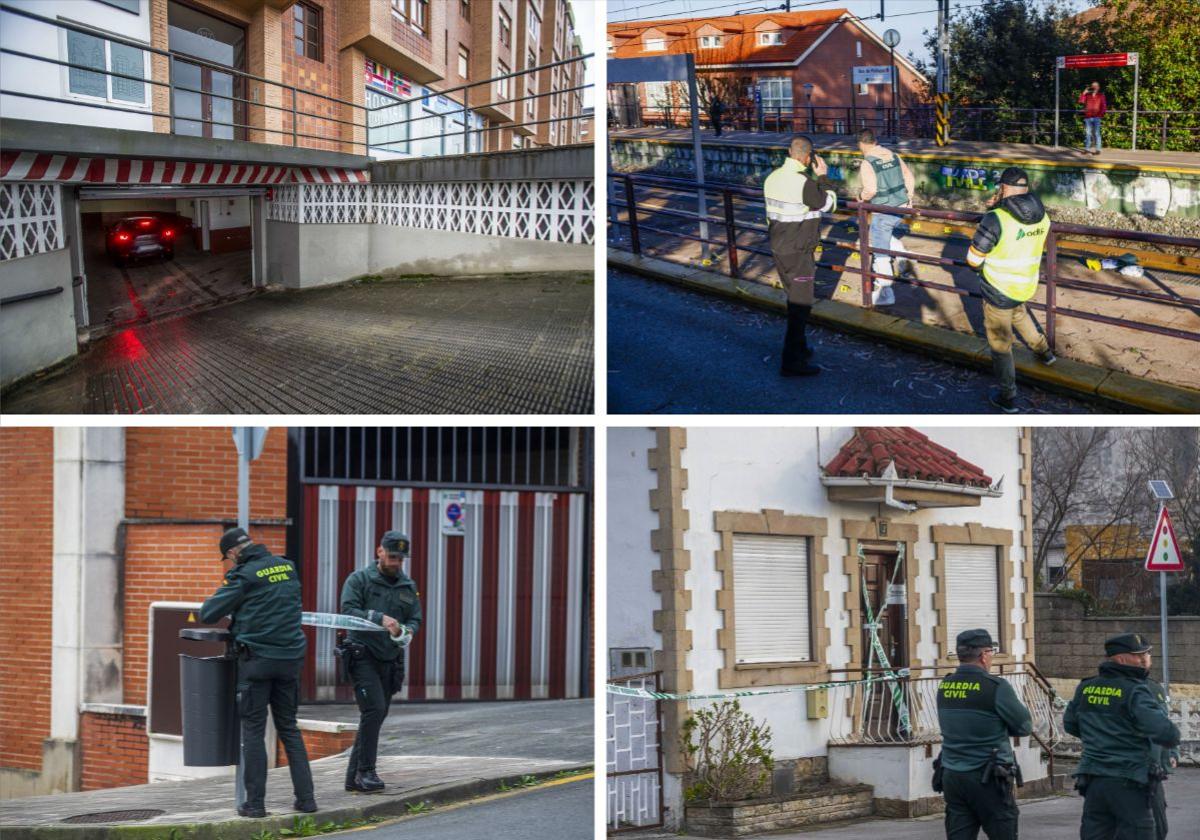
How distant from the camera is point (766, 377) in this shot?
28.8ft

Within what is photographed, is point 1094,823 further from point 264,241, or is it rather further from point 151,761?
point 264,241

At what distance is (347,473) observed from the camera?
1162 cm

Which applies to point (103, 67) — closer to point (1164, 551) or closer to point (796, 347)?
point (796, 347)

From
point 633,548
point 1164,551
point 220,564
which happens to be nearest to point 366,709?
point 633,548

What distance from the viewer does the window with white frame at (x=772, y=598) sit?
876 centimetres

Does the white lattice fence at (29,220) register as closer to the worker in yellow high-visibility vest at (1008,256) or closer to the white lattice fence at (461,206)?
the white lattice fence at (461,206)

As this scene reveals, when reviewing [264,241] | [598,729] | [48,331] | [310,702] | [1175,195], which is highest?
[1175,195]

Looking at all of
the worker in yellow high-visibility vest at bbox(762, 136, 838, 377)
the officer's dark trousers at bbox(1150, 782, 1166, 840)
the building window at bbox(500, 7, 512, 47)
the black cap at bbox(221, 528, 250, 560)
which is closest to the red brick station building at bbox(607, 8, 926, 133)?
the building window at bbox(500, 7, 512, 47)

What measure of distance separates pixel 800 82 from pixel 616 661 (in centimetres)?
1815

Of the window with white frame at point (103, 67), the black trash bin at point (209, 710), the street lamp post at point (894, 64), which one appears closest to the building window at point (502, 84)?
the window with white frame at point (103, 67)

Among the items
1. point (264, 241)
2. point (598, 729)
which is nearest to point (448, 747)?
point (598, 729)

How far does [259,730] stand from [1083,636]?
48.8 ft

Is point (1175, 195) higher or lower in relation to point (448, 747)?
higher

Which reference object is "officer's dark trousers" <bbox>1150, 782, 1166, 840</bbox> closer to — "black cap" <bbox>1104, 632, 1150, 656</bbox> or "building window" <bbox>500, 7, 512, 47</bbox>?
"black cap" <bbox>1104, 632, 1150, 656</bbox>
